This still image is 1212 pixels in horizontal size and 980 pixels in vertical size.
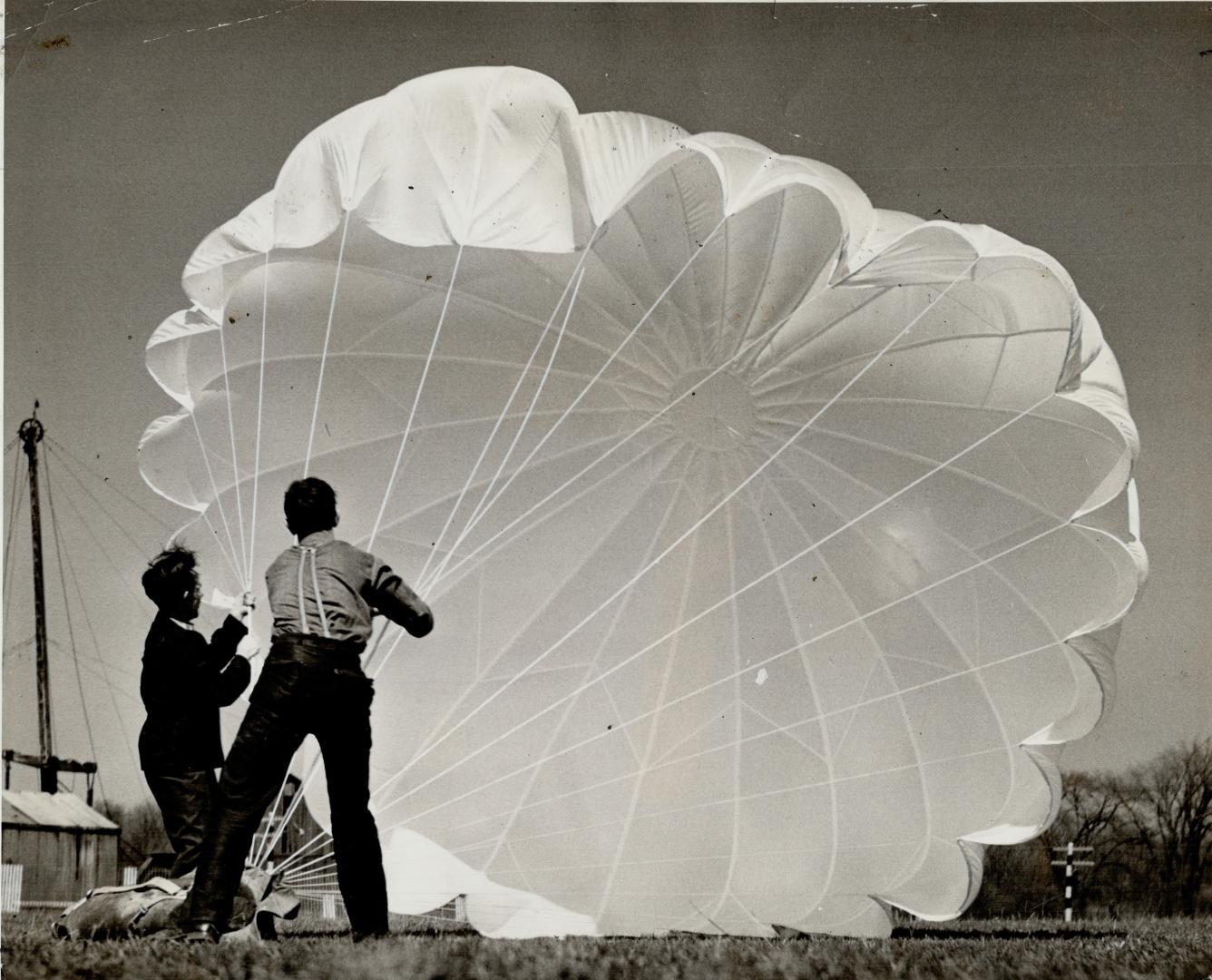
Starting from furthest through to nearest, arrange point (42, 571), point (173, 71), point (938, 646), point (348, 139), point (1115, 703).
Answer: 1. point (42, 571)
2. point (938, 646)
3. point (1115, 703)
4. point (173, 71)
5. point (348, 139)

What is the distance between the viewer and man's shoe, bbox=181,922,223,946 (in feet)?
14.0

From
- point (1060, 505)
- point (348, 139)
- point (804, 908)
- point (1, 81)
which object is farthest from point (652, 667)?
point (1, 81)

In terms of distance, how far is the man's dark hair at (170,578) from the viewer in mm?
5078

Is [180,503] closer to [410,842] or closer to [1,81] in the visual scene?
[410,842]

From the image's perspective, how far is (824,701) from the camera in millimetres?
8016

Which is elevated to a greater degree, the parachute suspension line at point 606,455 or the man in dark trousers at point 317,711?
the parachute suspension line at point 606,455

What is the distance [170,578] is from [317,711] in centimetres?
102

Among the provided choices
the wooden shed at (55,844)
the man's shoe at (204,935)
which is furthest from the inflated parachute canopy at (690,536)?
the wooden shed at (55,844)

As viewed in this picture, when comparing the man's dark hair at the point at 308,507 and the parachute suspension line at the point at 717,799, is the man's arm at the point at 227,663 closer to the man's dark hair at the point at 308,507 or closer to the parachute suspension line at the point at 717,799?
the man's dark hair at the point at 308,507

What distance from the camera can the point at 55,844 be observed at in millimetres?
11633

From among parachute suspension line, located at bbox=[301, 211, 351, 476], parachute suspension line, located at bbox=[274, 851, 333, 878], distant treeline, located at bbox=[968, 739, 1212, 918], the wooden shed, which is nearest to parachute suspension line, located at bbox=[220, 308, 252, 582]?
parachute suspension line, located at bbox=[301, 211, 351, 476]

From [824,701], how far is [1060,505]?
1660 mm

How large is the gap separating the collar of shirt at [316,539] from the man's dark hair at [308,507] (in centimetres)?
2

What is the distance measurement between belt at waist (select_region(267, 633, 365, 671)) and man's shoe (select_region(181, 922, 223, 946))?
2.62 feet
